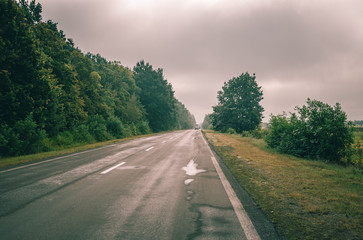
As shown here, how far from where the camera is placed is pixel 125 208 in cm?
377

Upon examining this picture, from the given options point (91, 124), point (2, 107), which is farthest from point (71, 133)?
point (2, 107)

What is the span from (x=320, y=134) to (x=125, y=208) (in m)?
10.2

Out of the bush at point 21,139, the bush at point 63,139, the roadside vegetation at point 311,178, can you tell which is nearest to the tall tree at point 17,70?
the bush at point 21,139

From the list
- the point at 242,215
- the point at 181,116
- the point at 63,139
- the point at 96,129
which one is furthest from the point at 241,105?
the point at 181,116

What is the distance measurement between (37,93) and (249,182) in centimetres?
1523

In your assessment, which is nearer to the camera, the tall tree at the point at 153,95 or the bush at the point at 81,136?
Result: the bush at the point at 81,136

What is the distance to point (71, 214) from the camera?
11.5 ft

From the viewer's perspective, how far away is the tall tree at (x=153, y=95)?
53.2 meters

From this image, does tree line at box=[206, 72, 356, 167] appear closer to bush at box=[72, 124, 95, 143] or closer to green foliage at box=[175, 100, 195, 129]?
bush at box=[72, 124, 95, 143]

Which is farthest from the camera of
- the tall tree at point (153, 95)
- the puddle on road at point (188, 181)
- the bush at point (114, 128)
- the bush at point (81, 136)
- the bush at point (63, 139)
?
the tall tree at point (153, 95)

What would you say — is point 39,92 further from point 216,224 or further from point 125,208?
point 216,224

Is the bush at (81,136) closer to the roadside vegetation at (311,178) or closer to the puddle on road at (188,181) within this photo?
the roadside vegetation at (311,178)

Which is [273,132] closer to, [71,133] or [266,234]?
[266,234]

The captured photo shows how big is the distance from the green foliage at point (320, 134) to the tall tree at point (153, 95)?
43.5m
